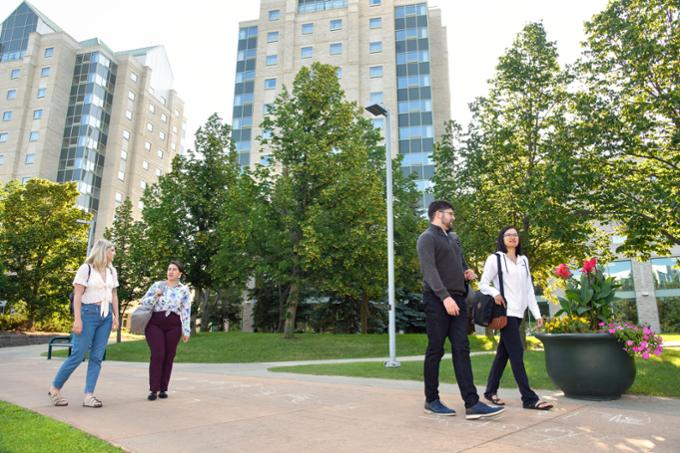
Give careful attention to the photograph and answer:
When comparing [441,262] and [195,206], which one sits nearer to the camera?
[441,262]

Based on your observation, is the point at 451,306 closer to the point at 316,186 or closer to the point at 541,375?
the point at 541,375

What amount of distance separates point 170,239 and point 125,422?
1929 cm

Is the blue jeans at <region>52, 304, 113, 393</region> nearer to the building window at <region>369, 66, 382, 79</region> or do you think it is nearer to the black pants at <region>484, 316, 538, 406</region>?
the black pants at <region>484, 316, 538, 406</region>

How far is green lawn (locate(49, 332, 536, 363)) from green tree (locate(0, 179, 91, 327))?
511 inches

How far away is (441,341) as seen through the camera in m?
4.74

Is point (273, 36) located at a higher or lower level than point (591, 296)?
higher

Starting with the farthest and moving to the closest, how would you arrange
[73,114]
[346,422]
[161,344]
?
[73,114]
[161,344]
[346,422]

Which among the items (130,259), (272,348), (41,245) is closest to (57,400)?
(272,348)

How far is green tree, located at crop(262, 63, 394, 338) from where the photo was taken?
1897 centimetres

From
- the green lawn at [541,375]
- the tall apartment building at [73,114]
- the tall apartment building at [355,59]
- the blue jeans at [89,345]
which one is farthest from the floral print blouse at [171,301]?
the tall apartment building at [73,114]

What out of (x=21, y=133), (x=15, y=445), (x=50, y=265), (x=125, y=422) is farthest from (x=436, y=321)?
(x=21, y=133)

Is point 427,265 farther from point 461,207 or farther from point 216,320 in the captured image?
point 216,320

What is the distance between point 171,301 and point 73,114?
226 feet

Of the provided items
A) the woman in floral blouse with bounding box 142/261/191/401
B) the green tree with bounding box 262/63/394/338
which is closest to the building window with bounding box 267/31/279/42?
the green tree with bounding box 262/63/394/338
